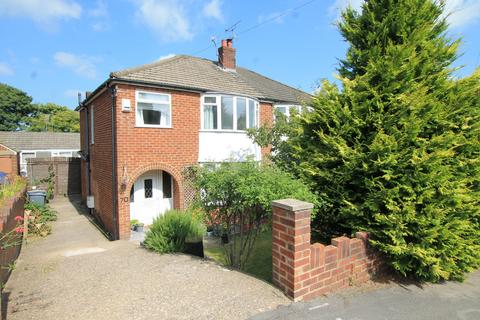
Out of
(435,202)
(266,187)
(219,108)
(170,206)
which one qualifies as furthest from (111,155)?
(435,202)

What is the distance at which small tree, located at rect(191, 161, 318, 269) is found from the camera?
4.01m

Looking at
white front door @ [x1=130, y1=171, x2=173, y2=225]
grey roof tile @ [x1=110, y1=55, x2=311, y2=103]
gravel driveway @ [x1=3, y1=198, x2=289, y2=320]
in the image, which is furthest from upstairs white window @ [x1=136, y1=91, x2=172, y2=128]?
gravel driveway @ [x1=3, y1=198, x2=289, y2=320]

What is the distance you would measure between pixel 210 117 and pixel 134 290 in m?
7.93

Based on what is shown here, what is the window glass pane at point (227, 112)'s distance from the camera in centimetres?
1095

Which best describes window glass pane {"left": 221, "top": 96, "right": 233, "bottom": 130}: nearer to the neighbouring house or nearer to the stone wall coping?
the stone wall coping

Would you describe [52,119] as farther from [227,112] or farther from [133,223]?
[227,112]

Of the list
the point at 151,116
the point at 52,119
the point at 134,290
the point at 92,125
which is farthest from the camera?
the point at 52,119

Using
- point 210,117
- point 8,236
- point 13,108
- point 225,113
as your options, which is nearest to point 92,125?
point 210,117

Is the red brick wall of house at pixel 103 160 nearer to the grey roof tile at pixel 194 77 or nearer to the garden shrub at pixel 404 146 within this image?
the grey roof tile at pixel 194 77

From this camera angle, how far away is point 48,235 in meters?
8.91

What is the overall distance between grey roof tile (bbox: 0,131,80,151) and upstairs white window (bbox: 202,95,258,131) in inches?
1008

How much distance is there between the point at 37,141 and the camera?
2908 cm

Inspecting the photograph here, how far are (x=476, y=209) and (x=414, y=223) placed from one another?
1151mm

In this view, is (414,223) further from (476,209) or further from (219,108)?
(219,108)
